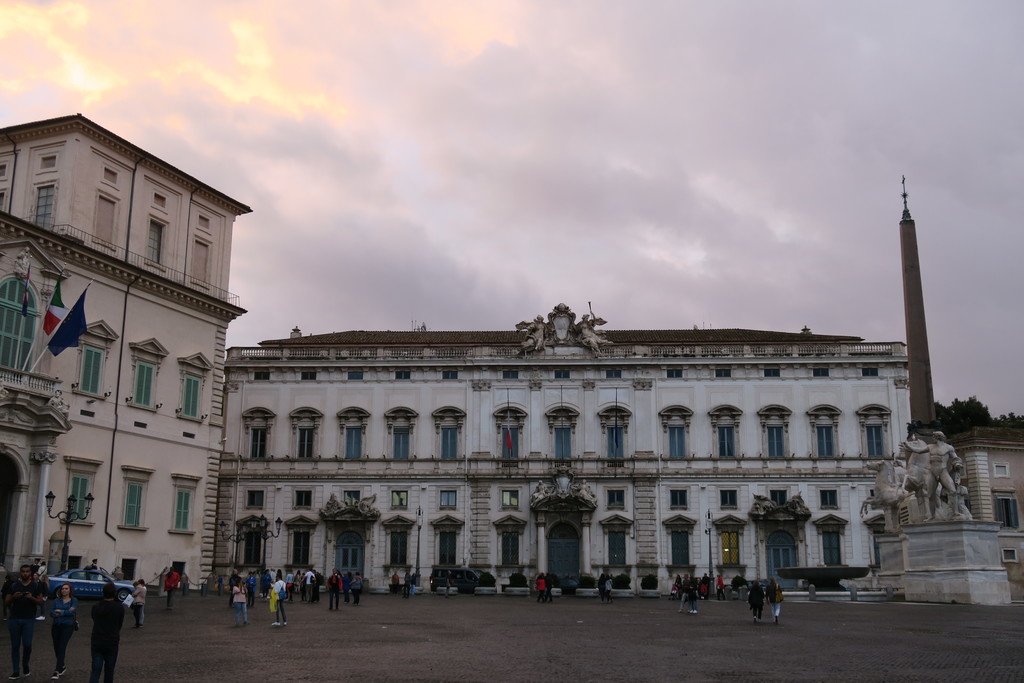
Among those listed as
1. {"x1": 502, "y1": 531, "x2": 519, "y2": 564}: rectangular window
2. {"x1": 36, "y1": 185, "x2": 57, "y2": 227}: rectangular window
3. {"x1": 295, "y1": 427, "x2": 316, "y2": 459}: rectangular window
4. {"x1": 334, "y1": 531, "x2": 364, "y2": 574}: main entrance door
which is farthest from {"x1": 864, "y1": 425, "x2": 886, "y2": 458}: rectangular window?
{"x1": 36, "y1": 185, "x2": 57, "y2": 227}: rectangular window

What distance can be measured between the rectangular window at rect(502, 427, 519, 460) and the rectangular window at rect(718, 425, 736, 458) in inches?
449

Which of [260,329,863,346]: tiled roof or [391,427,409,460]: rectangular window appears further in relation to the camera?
[260,329,863,346]: tiled roof

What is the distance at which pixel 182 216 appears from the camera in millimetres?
41531

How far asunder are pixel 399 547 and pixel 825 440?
2452 cm

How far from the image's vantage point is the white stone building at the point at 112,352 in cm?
3316

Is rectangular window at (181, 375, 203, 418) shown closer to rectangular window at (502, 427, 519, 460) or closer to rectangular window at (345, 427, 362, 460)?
rectangular window at (345, 427, 362, 460)

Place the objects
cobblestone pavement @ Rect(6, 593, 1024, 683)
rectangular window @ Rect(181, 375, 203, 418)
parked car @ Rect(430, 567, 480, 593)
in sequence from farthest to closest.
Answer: parked car @ Rect(430, 567, 480, 593)
rectangular window @ Rect(181, 375, 203, 418)
cobblestone pavement @ Rect(6, 593, 1024, 683)

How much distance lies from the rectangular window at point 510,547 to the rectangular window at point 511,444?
4276mm

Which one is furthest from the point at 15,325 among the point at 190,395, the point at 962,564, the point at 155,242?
the point at 962,564

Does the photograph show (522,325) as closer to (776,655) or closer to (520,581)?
(520,581)

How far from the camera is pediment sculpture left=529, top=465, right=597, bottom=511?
5669cm

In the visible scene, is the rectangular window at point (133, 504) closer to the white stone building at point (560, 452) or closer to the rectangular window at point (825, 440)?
the white stone building at point (560, 452)

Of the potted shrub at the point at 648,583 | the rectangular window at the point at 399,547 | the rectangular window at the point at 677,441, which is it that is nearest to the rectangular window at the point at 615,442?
the rectangular window at the point at 677,441

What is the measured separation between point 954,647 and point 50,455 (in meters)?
27.1
